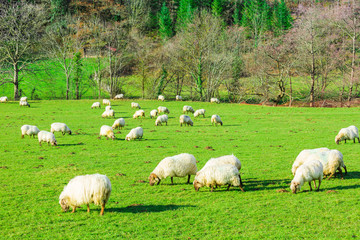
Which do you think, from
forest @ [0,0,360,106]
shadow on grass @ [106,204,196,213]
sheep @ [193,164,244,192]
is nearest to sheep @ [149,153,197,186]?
sheep @ [193,164,244,192]

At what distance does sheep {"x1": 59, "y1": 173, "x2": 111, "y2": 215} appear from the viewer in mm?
9492

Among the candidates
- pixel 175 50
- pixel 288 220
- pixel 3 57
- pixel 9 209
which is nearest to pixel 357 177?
pixel 288 220

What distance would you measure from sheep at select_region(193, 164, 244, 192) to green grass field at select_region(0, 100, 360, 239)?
45cm

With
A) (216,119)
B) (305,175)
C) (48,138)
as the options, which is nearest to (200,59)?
(216,119)

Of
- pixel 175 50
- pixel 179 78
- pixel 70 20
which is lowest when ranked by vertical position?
pixel 179 78

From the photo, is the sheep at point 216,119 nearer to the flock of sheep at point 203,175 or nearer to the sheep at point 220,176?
the flock of sheep at point 203,175

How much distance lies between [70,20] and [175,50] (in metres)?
27.2

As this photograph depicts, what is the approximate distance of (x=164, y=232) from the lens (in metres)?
8.73

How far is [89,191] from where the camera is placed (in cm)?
958

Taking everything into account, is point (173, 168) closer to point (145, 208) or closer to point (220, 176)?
point (220, 176)

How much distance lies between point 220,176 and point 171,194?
6.45 feet

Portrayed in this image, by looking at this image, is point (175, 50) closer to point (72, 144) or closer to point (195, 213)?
point (72, 144)

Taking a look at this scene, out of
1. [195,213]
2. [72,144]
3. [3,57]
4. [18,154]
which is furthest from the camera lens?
[3,57]

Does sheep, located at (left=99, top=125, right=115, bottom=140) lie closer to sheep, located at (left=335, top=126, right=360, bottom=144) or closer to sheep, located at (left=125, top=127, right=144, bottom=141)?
sheep, located at (left=125, top=127, right=144, bottom=141)
